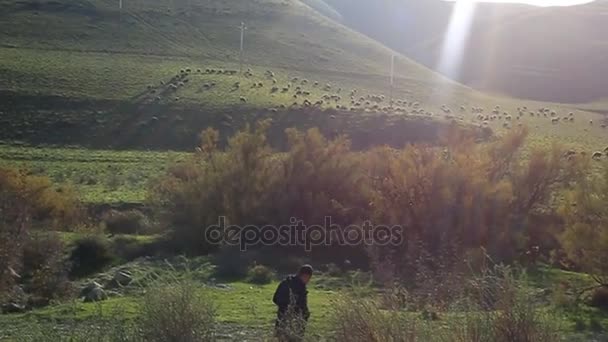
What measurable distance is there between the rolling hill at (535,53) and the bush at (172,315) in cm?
13693

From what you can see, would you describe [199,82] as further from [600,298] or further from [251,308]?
[251,308]

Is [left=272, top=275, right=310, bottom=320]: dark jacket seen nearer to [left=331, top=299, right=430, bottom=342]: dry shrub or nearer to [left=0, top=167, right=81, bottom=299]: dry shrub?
[left=331, top=299, right=430, bottom=342]: dry shrub

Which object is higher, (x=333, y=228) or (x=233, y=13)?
(x=233, y=13)

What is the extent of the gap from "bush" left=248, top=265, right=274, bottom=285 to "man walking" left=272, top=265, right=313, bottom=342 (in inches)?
520

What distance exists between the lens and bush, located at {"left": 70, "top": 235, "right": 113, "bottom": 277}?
95.5 ft

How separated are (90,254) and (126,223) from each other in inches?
269

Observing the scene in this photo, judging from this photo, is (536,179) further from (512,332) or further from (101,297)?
(512,332)

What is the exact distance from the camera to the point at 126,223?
120ft

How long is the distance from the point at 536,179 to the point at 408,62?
85.1 meters

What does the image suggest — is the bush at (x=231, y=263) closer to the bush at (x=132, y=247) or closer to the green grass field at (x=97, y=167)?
the bush at (x=132, y=247)

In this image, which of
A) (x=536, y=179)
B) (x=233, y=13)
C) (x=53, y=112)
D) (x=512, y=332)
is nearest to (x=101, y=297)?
(x=512, y=332)

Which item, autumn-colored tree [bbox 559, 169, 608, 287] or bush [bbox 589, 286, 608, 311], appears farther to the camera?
autumn-colored tree [bbox 559, 169, 608, 287]

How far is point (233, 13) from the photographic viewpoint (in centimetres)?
11700

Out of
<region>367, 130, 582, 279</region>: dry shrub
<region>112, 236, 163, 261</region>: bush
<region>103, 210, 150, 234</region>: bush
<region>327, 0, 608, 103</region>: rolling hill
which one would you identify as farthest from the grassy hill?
<region>327, 0, 608, 103</region>: rolling hill
